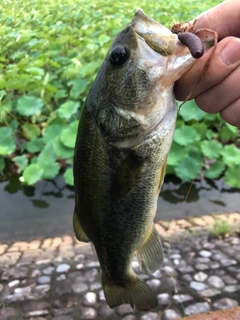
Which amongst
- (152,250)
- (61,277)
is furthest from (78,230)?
(61,277)

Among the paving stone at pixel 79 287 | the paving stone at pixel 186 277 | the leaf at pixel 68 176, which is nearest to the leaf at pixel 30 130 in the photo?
the leaf at pixel 68 176

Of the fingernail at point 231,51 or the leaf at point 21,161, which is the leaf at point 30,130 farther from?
the fingernail at point 231,51

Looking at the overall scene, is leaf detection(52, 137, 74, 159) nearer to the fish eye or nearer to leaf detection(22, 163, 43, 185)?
leaf detection(22, 163, 43, 185)

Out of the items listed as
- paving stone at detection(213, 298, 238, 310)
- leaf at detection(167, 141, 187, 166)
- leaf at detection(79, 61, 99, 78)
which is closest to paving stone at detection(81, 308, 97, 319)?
paving stone at detection(213, 298, 238, 310)

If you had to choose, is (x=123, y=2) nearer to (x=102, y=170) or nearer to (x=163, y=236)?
(x=163, y=236)

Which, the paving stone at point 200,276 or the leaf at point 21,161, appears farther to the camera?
the leaf at point 21,161
